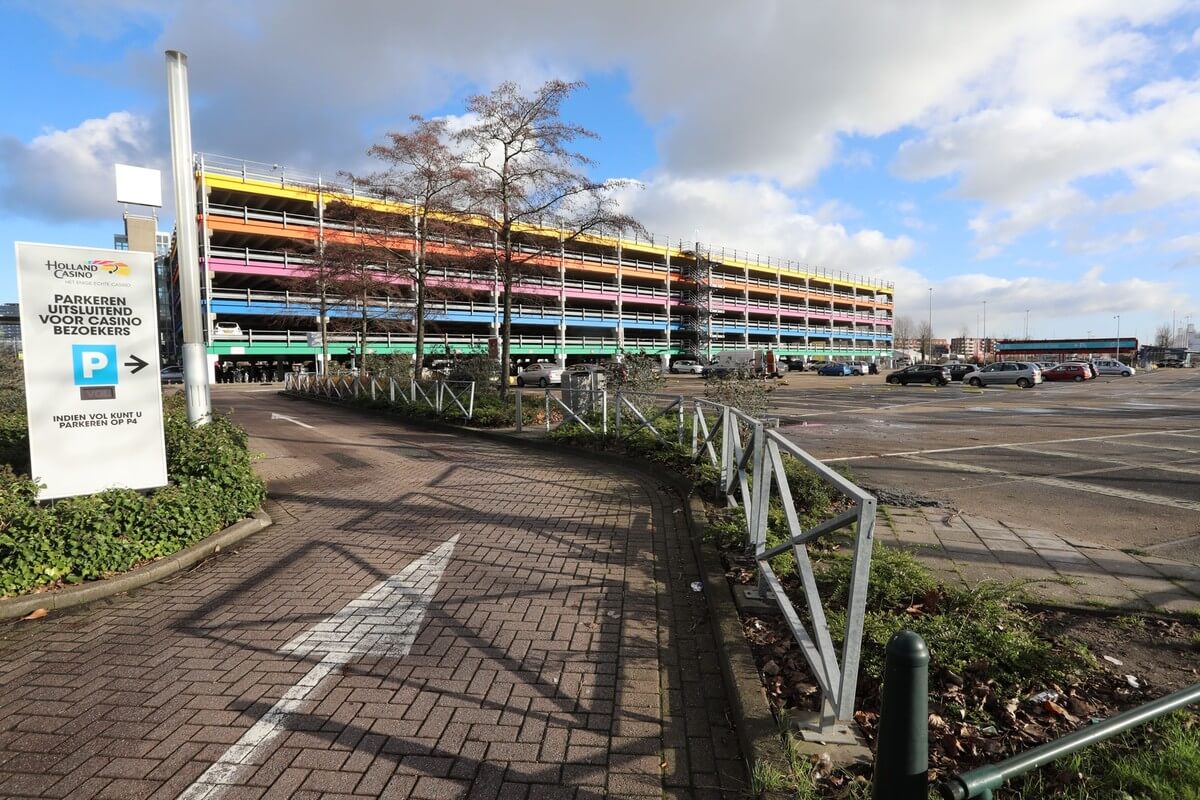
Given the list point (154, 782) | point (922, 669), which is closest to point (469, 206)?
point (154, 782)

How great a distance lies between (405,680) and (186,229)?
19.6 ft

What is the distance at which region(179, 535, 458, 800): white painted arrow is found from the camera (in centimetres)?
277

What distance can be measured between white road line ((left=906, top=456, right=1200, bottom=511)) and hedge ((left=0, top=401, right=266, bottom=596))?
30.3 ft

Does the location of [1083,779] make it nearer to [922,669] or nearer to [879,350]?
[922,669]

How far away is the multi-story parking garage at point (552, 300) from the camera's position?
125 ft

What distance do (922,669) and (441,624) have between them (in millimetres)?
3266

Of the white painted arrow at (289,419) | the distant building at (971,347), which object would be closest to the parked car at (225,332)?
the white painted arrow at (289,419)

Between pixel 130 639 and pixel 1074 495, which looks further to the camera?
pixel 1074 495

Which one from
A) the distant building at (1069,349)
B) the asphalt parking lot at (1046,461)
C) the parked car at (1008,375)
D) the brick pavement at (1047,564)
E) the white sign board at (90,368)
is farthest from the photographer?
the distant building at (1069,349)

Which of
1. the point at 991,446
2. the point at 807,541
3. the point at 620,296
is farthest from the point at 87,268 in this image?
the point at 620,296

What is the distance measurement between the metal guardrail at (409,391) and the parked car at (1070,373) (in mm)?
42187

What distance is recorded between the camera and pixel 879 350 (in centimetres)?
9975

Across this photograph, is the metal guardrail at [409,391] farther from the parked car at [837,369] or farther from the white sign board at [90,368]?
the parked car at [837,369]

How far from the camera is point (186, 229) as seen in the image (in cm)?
698
